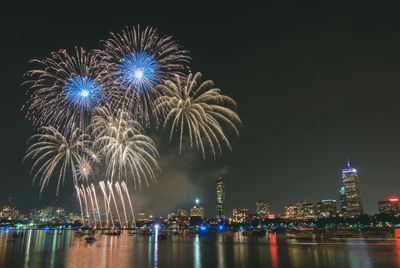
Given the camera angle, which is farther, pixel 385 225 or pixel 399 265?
pixel 385 225

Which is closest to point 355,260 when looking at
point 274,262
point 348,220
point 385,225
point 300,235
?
point 274,262

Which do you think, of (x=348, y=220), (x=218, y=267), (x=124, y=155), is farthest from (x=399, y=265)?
(x=348, y=220)

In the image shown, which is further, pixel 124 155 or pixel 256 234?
pixel 256 234

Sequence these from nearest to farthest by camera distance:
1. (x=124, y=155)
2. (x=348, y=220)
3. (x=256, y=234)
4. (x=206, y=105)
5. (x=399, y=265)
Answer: (x=399, y=265), (x=206, y=105), (x=124, y=155), (x=256, y=234), (x=348, y=220)

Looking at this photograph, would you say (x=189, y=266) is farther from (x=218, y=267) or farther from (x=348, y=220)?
(x=348, y=220)

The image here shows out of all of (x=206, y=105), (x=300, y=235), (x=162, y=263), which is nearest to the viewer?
(x=162, y=263)

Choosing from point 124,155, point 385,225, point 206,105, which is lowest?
point 385,225

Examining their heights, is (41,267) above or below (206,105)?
below

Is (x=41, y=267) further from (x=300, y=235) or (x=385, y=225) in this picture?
(x=385, y=225)

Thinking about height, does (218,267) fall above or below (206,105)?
below
